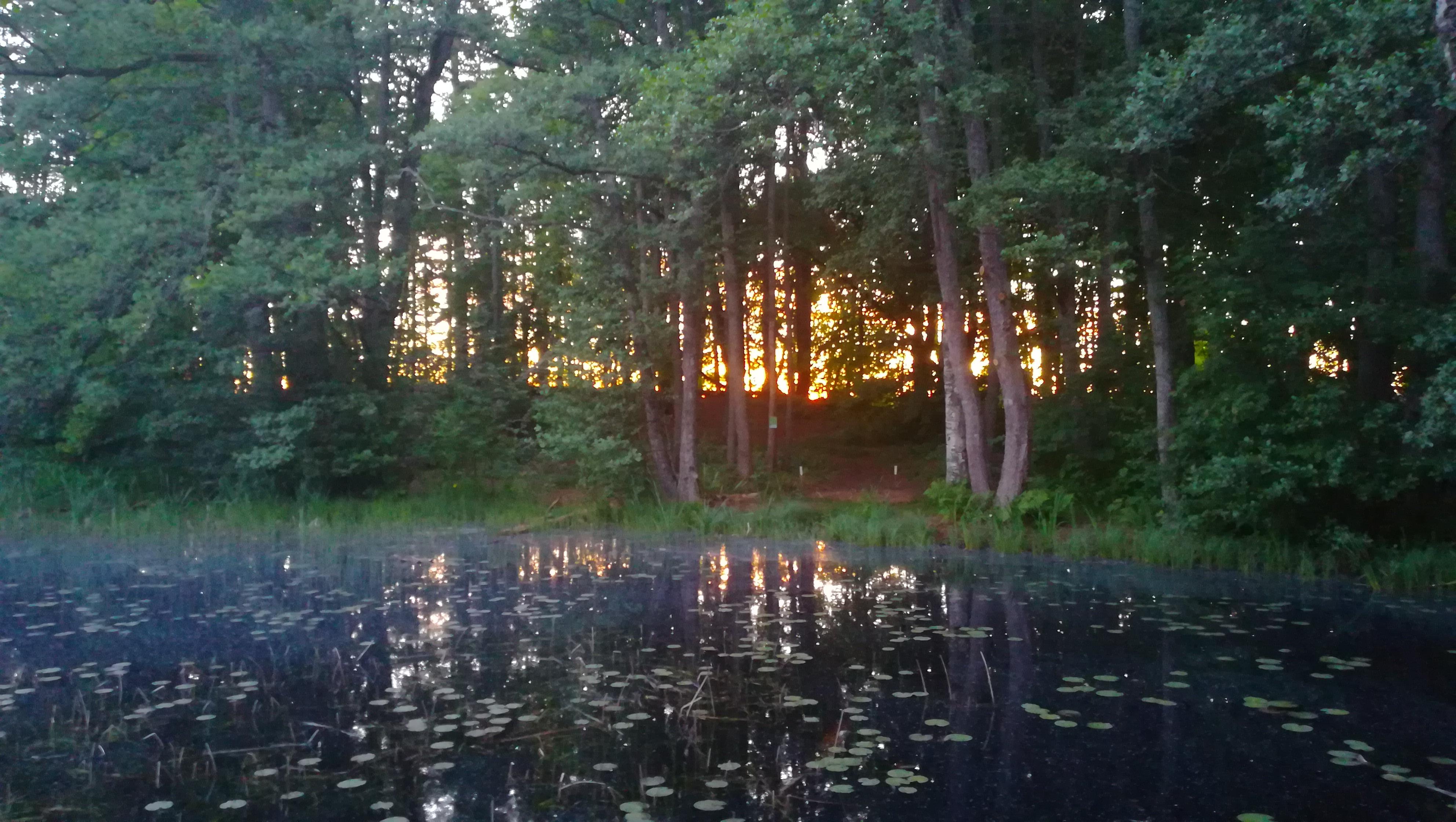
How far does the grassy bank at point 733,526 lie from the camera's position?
12.0 meters

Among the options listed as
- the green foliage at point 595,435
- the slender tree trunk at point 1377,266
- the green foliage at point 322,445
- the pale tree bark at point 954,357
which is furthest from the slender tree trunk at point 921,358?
the slender tree trunk at point 1377,266

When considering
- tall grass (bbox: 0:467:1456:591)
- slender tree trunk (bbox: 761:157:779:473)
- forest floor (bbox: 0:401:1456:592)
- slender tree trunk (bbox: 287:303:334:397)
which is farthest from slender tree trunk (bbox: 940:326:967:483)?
slender tree trunk (bbox: 287:303:334:397)

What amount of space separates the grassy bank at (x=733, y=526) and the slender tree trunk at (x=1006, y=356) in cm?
82

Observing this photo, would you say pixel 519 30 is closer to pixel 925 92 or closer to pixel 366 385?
pixel 366 385

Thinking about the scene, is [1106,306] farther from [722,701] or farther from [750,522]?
[722,701]

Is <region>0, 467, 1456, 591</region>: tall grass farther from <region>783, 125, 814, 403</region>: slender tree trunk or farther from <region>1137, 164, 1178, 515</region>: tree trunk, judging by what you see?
<region>783, 125, 814, 403</region>: slender tree trunk

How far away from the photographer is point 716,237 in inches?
791

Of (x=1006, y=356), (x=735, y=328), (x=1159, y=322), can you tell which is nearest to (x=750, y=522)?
(x=1006, y=356)

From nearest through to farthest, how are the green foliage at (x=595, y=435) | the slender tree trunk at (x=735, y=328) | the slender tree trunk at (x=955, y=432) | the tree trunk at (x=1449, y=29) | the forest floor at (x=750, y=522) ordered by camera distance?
the tree trunk at (x=1449, y=29) < the forest floor at (x=750, y=522) < the slender tree trunk at (x=955, y=432) < the green foliage at (x=595, y=435) < the slender tree trunk at (x=735, y=328)

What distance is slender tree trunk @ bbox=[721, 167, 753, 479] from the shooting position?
1998cm

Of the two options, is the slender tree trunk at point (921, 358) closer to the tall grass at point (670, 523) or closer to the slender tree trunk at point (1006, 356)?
the tall grass at point (670, 523)

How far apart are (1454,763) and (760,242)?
17.5 m

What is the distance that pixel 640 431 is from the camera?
19.6 metres

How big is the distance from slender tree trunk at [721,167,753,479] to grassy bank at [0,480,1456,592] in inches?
99.5
